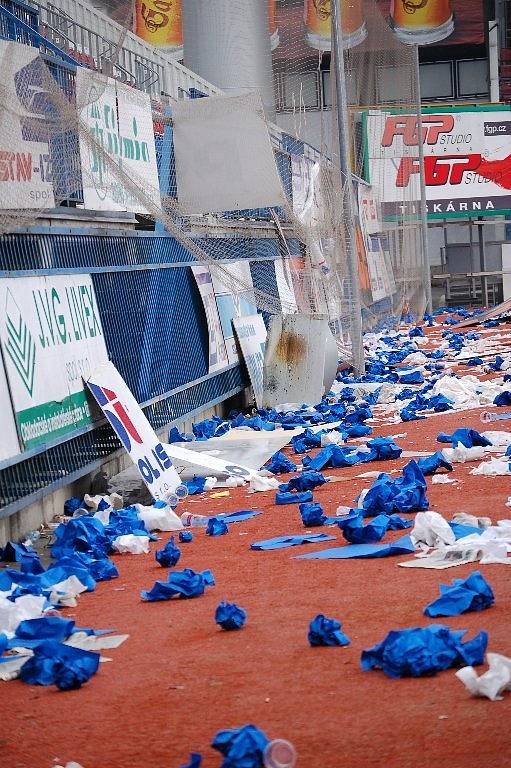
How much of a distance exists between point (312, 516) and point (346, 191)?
1024cm

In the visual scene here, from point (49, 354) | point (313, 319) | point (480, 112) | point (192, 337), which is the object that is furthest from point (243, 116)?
point (480, 112)

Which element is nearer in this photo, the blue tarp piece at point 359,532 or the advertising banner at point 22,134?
the blue tarp piece at point 359,532

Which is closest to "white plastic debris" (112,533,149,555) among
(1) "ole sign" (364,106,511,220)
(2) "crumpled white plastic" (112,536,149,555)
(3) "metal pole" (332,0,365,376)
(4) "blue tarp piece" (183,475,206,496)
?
(2) "crumpled white plastic" (112,536,149,555)

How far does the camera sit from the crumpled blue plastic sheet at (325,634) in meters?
4.59

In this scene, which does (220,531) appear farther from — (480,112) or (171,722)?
(480,112)

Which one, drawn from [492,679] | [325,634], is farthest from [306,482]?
[492,679]

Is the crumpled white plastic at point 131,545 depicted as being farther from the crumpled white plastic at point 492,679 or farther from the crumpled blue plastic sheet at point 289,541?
the crumpled white plastic at point 492,679

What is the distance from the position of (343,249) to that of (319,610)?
511 inches

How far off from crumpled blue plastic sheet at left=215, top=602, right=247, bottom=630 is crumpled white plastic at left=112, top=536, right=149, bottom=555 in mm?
2046

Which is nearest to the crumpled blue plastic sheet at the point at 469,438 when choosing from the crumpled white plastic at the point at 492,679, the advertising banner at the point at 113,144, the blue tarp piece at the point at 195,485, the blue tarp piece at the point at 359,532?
the blue tarp piece at the point at 195,485

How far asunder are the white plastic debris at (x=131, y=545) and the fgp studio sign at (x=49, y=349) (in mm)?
766

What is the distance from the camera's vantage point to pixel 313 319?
47.8ft

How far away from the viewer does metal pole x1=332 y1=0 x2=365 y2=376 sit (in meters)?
16.6

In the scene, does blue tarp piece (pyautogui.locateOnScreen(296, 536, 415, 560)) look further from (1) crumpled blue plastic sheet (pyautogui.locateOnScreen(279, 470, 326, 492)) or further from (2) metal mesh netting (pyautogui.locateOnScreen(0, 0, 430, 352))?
(2) metal mesh netting (pyautogui.locateOnScreen(0, 0, 430, 352))
